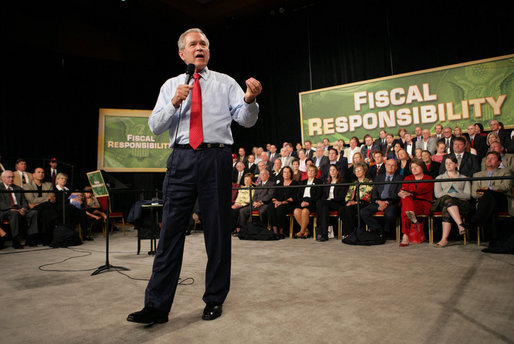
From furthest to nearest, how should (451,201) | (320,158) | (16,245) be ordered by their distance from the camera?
1. (320,158)
2. (16,245)
3. (451,201)

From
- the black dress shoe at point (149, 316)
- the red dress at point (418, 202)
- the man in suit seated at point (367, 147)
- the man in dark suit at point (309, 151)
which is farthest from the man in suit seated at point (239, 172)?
the black dress shoe at point (149, 316)

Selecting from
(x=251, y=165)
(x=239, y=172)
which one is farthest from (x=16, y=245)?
(x=251, y=165)

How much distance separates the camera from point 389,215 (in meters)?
4.34

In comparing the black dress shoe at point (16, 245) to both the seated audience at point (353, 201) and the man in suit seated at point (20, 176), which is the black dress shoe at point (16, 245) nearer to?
the man in suit seated at point (20, 176)

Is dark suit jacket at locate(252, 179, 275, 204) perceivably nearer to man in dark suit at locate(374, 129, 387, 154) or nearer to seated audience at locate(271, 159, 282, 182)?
seated audience at locate(271, 159, 282, 182)

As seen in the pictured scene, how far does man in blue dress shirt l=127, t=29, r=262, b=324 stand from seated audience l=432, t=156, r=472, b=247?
3036 mm

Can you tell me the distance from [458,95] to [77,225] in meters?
7.39

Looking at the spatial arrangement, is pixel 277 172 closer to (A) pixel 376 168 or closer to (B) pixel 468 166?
(A) pixel 376 168

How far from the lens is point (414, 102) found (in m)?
7.23

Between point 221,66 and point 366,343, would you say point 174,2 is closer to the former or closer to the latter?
point 221,66

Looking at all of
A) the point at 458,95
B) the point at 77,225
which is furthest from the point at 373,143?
the point at 77,225

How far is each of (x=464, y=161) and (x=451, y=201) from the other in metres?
1.11

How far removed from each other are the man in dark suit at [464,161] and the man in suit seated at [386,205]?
2.11ft

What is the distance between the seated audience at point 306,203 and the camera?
5.04 m
